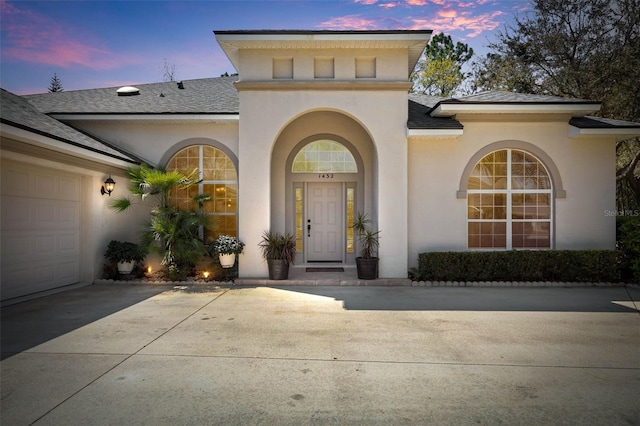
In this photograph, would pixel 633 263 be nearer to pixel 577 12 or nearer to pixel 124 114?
pixel 577 12

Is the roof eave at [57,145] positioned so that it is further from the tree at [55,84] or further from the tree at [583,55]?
the tree at [55,84]

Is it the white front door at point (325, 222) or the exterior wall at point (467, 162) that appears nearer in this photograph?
the exterior wall at point (467, 162)

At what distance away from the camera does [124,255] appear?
9359 mm

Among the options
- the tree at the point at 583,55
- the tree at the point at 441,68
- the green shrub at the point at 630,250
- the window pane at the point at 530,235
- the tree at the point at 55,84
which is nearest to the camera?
the green shrub at the point at 630,250

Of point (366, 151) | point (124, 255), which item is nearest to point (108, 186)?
point (124, 255)

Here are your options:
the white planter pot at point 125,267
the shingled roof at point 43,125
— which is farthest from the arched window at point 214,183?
the white planter pot at point 125,267

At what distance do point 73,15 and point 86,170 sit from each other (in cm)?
455

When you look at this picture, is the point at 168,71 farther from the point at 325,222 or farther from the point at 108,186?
the point at 325,222

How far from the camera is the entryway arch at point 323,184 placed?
11.2 metres

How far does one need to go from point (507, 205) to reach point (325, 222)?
4.98 metres

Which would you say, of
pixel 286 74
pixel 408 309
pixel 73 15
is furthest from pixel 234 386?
pixel 73 15

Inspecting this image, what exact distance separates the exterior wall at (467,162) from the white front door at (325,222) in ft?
7.82

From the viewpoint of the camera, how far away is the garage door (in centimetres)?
709

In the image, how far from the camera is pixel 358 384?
3.80m
